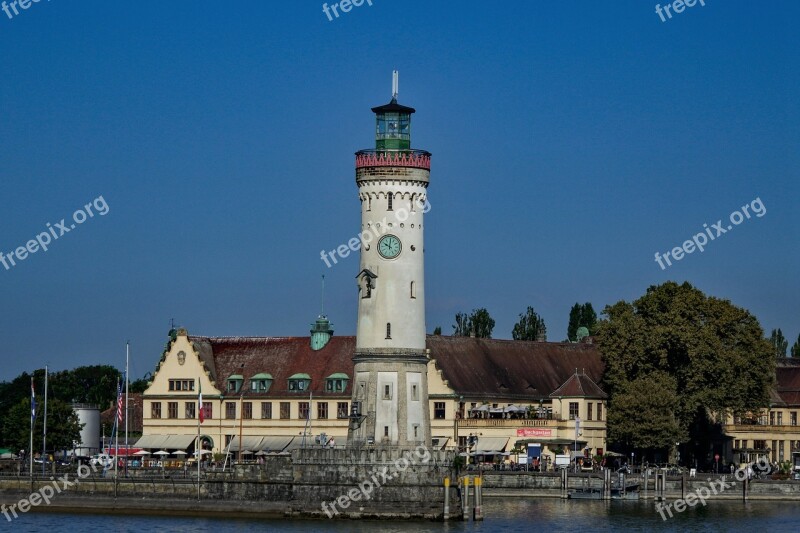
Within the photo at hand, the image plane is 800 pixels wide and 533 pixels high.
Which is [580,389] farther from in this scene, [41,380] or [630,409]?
[41,380]

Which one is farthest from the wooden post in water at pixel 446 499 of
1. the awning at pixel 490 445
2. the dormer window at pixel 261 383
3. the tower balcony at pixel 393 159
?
the dormer window at pixel 261 383

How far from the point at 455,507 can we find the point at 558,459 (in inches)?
1067

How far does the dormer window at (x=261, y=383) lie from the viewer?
137 meters

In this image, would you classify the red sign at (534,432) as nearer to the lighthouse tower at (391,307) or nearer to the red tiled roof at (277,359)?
the red tiled roof at (277,359)

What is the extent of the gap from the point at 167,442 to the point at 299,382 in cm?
1100

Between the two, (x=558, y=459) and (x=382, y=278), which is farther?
(x=558, y=459)

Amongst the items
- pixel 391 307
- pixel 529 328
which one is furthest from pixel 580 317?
pixel 391 307

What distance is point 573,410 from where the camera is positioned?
131500 millimetres

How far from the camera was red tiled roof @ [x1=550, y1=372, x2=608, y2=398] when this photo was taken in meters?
132

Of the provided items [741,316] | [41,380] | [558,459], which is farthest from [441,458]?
[41,380]

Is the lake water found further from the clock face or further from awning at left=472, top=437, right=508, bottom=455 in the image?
awning at left=472, top=437, right=508, bottom=455

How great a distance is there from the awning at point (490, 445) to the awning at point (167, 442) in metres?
22.2

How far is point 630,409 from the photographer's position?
126125 mm

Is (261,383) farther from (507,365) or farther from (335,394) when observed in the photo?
(507,365)
